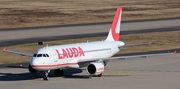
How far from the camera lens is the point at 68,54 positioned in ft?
168

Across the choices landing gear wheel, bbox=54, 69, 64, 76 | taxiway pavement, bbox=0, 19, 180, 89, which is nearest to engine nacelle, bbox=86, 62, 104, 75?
taxiway pavement, bbox=0, 19, 180, 89

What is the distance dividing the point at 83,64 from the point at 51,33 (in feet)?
146

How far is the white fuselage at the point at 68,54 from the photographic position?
4897 centimetres

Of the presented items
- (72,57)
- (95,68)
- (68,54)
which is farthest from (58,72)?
(95,68)

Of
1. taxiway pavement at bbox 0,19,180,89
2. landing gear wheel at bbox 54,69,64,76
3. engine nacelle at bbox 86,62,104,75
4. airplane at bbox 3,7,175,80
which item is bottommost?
taxiway pavement at bbox 0,19,180,89

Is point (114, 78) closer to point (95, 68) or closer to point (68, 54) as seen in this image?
point (95, 68)

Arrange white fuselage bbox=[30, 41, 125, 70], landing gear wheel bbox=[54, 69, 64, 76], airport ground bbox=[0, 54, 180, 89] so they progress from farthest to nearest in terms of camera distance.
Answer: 1. landing gear wheel bbox=[54, 69, 64, 76]
2. white fuselage bbox=[30, 41, 125, 70]
3. airport ground bbox=[0, 54, 180, 89]

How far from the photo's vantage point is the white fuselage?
48969 mm

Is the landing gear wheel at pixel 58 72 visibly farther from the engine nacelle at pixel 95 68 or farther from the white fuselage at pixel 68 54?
the engine nacelle at pixel 95 68

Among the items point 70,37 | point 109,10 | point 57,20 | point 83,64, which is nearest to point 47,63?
point 83,64

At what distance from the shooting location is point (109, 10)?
446 ft

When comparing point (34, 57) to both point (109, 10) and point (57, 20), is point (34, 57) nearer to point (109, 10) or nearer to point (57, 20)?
point (57, 20)

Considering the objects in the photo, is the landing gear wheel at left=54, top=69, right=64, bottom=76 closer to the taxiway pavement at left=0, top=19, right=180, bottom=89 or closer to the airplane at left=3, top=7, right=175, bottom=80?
the airplane at left=3, top=7, right=175, bottom=80

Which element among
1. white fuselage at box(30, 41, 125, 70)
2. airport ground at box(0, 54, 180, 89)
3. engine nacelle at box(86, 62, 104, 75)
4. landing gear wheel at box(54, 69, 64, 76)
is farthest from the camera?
landing gear wheel at box(54, 69, 64, 76)
